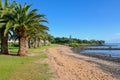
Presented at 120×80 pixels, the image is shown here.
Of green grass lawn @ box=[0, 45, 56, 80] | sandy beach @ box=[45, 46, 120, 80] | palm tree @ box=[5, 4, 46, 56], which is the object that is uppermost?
palm tree @ box=[5, 4, 46, 56]

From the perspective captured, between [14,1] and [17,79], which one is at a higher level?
[14,1]

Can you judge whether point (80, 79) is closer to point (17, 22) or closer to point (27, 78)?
point (27, 78)

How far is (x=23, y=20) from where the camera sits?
3102 centimetres

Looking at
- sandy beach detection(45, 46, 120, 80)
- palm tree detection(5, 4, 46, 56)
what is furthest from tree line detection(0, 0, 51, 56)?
sandy beach detection(45, 46, 120, 80)

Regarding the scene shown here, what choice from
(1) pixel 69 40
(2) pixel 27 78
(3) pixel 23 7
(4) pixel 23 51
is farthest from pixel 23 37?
(1) pixel 69 40

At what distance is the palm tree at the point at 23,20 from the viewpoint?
30812 mm

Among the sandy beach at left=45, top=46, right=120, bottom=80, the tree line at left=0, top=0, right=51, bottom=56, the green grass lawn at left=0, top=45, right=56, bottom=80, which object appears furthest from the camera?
the tree line at left=0, top=0, right=51, bottom=56

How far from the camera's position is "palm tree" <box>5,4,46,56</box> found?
3081cm

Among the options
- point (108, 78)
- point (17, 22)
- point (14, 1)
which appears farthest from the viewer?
point (14, 1)

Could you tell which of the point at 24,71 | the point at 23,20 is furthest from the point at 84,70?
the point at 23,20

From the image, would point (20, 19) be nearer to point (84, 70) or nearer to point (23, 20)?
point (23, 20)

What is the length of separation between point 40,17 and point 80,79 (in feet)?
66.5

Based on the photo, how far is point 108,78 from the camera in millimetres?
14000

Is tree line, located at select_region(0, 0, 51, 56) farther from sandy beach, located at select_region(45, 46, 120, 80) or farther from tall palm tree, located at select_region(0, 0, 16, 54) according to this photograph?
sandy beach, located at select_region(45, 46, 120, 80)
